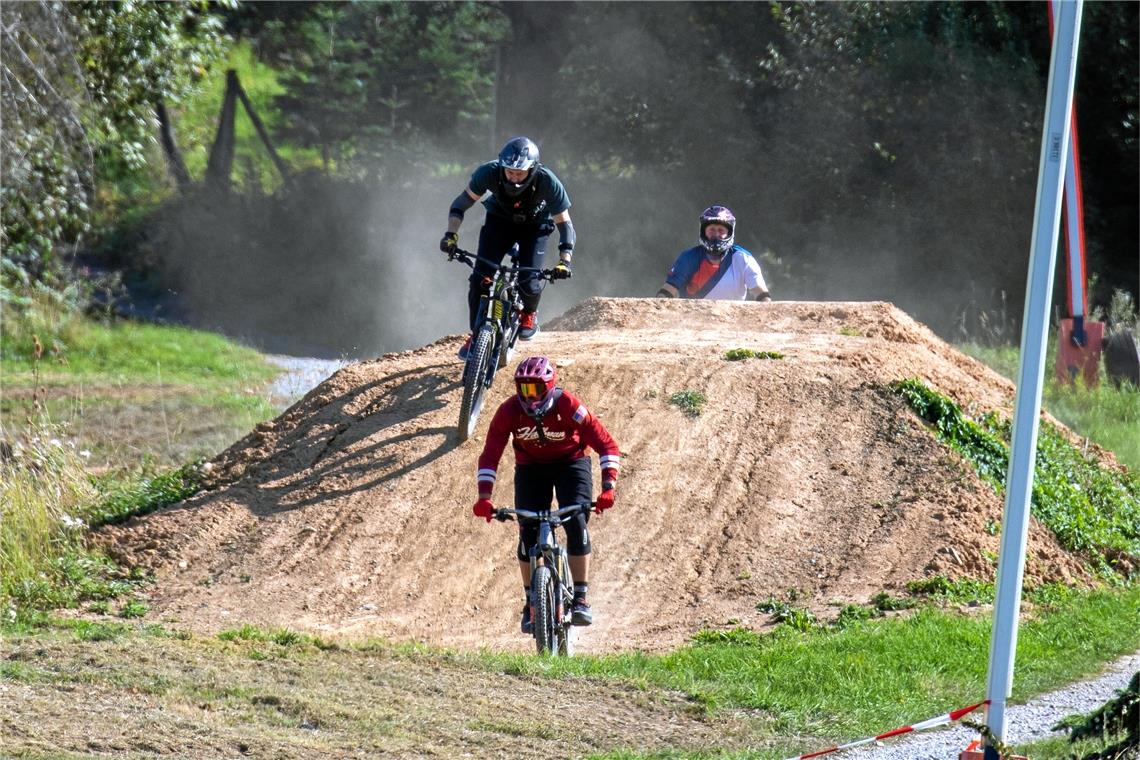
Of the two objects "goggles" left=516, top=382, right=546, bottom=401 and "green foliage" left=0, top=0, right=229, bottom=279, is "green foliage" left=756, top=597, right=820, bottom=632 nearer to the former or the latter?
"goggles" left=516, top=382, right=546, bottom=401

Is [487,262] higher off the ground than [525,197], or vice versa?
[525,197]

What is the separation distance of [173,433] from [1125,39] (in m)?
17.3

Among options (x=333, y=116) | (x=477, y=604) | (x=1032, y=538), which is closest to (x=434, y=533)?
(x=477, y=604)

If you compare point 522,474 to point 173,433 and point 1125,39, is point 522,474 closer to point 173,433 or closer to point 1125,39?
point 173,433

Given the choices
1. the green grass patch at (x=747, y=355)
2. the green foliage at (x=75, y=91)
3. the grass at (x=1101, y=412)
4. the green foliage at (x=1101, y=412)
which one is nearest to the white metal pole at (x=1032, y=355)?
the green grass patch at (x=747, y=355)

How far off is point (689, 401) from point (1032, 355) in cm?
681

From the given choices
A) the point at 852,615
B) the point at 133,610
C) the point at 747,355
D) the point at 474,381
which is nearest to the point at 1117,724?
the point at 852,615

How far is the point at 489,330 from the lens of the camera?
36.3 feet

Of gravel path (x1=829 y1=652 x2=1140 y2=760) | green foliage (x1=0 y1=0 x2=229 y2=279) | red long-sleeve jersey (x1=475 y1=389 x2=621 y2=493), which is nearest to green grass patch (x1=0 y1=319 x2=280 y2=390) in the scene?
green foliage (x1=0 y1=0 x2=229 y2=279)

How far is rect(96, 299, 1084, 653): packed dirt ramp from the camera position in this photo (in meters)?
9.83

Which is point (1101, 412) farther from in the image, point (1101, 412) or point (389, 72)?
point (389, 72)

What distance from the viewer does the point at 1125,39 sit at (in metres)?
24.8

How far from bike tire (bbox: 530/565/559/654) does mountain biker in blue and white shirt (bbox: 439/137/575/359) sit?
9.55ft

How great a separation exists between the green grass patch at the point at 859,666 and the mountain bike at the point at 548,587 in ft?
0.79
